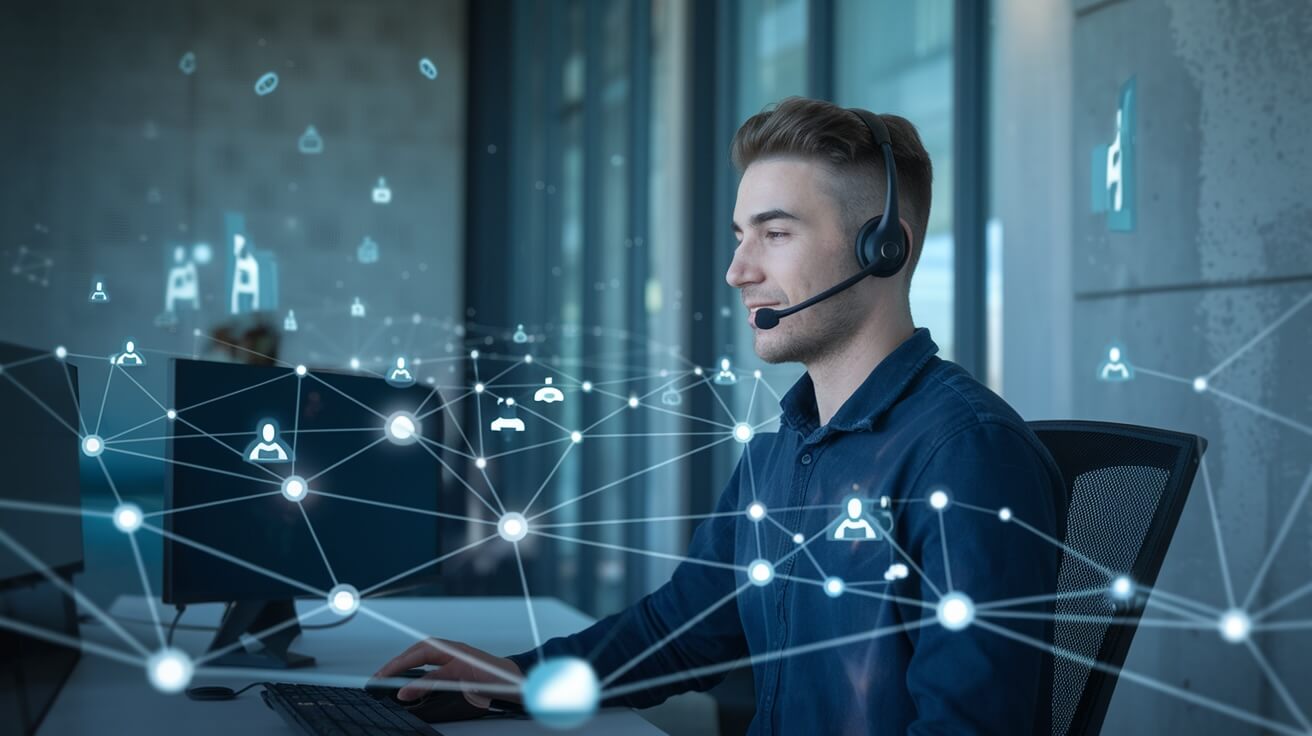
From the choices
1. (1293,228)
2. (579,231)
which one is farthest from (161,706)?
(579,231)

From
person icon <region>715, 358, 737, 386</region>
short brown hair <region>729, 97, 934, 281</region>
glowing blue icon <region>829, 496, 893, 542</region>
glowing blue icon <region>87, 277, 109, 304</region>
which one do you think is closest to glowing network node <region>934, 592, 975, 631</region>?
glowing blue icon <region>829, 496, 893, 542</region>

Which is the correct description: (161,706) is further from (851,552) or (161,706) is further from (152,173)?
(152,173)

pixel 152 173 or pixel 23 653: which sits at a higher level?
pixel 152 173

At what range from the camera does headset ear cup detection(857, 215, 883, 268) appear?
1.34 meters

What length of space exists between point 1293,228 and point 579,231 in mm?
3389

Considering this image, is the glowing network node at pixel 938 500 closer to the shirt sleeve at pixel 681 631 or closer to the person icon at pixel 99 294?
the shirt sleeve at pixel 681 631

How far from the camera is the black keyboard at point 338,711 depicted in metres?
1.16

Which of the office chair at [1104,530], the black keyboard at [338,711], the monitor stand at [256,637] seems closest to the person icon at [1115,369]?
the office chair at [1104,530]

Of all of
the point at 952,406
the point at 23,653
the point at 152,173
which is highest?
the point at 152,173

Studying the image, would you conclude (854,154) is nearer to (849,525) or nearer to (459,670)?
(849,525)

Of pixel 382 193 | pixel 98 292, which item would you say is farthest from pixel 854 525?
pixel 382 193

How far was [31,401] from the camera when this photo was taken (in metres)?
1.22

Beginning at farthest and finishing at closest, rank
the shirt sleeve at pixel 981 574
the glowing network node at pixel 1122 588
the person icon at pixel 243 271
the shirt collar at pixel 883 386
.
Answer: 1. the person icon at pixel 243 271
2. the shirt collar at pixel 883 386
3. the glowing network node at pixel 1122 588
4. the shirt sleeve at pixel 981 574

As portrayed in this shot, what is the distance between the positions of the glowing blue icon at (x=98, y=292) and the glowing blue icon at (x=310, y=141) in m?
3.96
